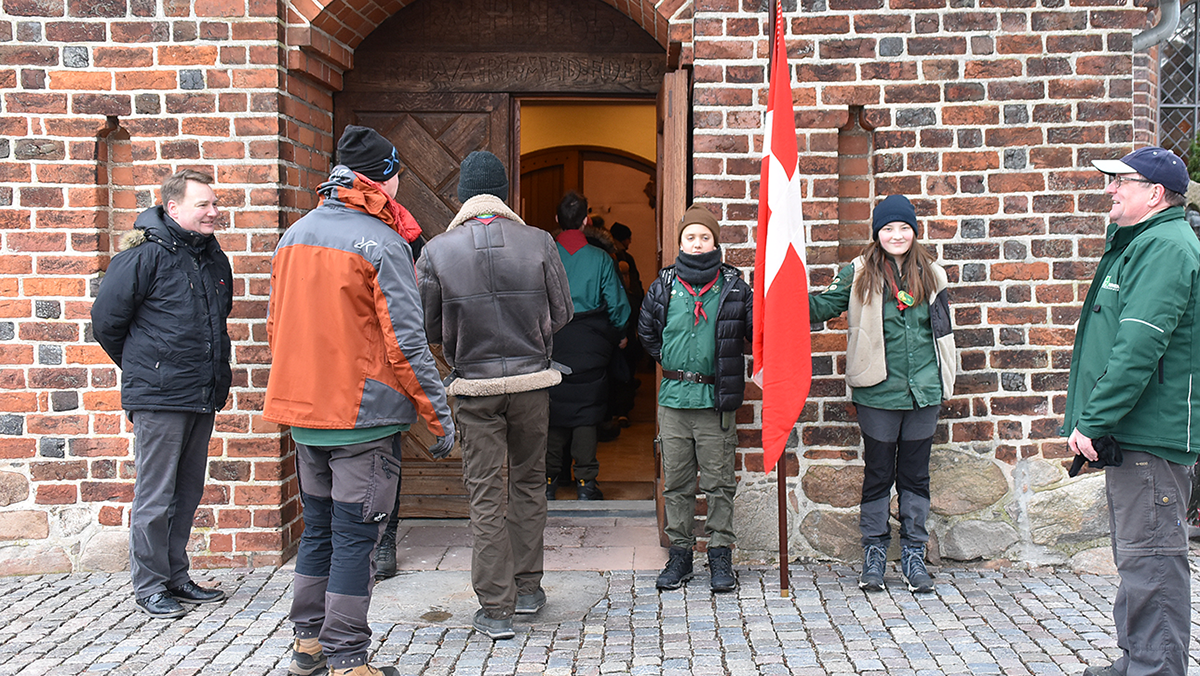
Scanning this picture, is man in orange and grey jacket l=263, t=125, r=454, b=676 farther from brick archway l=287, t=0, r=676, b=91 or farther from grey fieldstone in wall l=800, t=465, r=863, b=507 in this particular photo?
grey fieldstone in wall l=800, t=465, r=863, b=507

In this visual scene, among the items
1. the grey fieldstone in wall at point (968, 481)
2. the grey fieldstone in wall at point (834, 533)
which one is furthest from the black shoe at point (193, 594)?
the grey fieldstone in wall at point (968, 481)

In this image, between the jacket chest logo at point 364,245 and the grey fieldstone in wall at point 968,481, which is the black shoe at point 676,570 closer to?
the grey fieldstone in wall at point 968,481

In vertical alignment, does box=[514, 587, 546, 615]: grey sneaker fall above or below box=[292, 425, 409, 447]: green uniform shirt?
below

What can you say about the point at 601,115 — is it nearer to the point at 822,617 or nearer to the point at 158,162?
the point at 158,162

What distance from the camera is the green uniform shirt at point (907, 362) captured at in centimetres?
439

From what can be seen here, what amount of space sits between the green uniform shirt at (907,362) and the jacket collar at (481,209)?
5.94 ft

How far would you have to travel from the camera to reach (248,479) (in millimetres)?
4871

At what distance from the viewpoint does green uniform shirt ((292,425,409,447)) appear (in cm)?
336

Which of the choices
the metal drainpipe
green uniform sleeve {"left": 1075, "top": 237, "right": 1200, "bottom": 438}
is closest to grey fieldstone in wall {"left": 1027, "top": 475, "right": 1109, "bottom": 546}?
green uniform sleeve {"left": 1075, "top": 237, "right": 1200, "bottom": 438}

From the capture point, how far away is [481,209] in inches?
159

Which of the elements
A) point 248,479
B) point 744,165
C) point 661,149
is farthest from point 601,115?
point 248,479

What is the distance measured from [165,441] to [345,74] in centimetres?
249

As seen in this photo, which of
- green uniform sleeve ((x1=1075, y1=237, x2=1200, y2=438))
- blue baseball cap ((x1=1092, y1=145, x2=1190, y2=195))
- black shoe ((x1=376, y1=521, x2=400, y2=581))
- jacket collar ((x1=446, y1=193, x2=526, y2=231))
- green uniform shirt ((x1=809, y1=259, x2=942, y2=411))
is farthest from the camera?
black shoe ((x1=376, y1=521, x2=400, y2=581))

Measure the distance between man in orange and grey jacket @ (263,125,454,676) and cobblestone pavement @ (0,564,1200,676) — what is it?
498 millimetres
